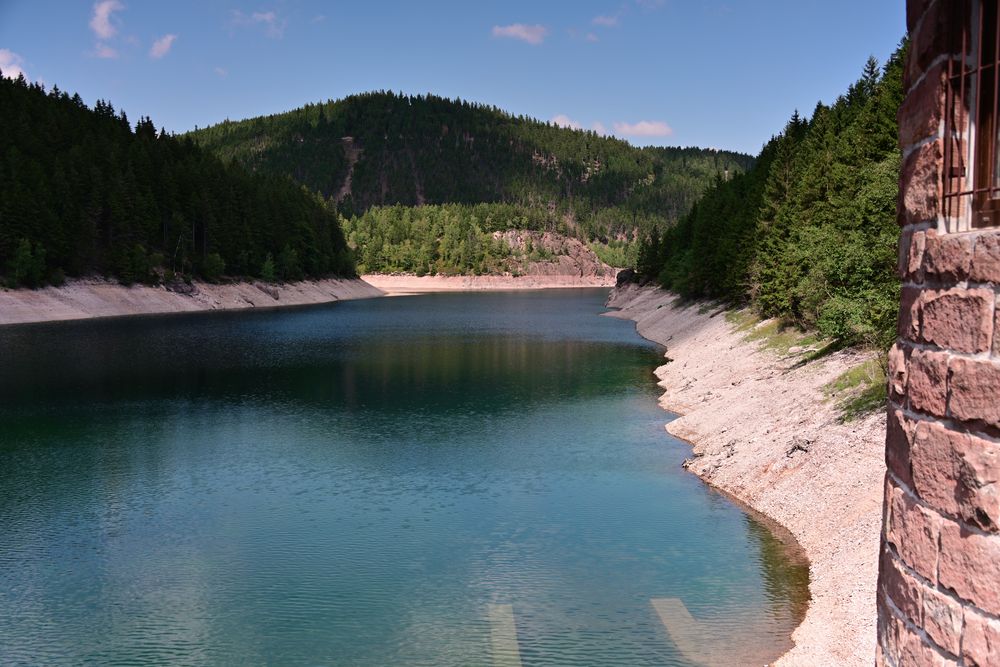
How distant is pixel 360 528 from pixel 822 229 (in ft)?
105

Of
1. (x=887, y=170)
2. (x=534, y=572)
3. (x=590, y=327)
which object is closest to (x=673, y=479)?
(x=534, y=572)

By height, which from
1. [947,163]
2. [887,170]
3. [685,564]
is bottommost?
[685,564]

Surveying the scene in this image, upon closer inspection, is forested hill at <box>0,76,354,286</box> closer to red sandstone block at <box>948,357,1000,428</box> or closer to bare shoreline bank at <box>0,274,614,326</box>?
bare shoreline bank at <box>0,274,614,326</box>

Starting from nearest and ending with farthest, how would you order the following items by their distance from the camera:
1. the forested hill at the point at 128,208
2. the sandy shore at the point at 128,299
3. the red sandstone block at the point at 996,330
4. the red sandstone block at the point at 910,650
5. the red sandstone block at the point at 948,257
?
the red sandstone block at the point at 996,330 → the red sandstone block at the point at 948,257 → the red sandstone block at the point at 910,650 → the sandy shore at the point at 128,299 → the forested hill at the point at 128,208

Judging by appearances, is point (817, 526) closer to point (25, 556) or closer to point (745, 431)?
point (745, 431)

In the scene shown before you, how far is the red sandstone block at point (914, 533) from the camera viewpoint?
7.16m

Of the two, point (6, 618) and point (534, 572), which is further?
point (534, 572)

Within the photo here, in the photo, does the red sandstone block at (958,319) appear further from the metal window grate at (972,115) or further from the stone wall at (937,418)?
the metal window grate at (972,115)

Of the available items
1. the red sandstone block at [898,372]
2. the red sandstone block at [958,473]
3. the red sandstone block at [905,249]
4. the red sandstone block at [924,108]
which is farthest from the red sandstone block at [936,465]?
the red sandstone block at [924,108]

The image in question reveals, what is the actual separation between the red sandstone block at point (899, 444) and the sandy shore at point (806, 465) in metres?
10.3

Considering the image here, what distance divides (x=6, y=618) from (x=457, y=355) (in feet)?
181

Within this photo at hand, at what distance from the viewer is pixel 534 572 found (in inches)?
918

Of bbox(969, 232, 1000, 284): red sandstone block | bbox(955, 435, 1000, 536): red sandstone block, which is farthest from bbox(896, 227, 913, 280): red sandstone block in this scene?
bbox(955, 435, 1000, 536): red sandstone block

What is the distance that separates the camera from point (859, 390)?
107ft
